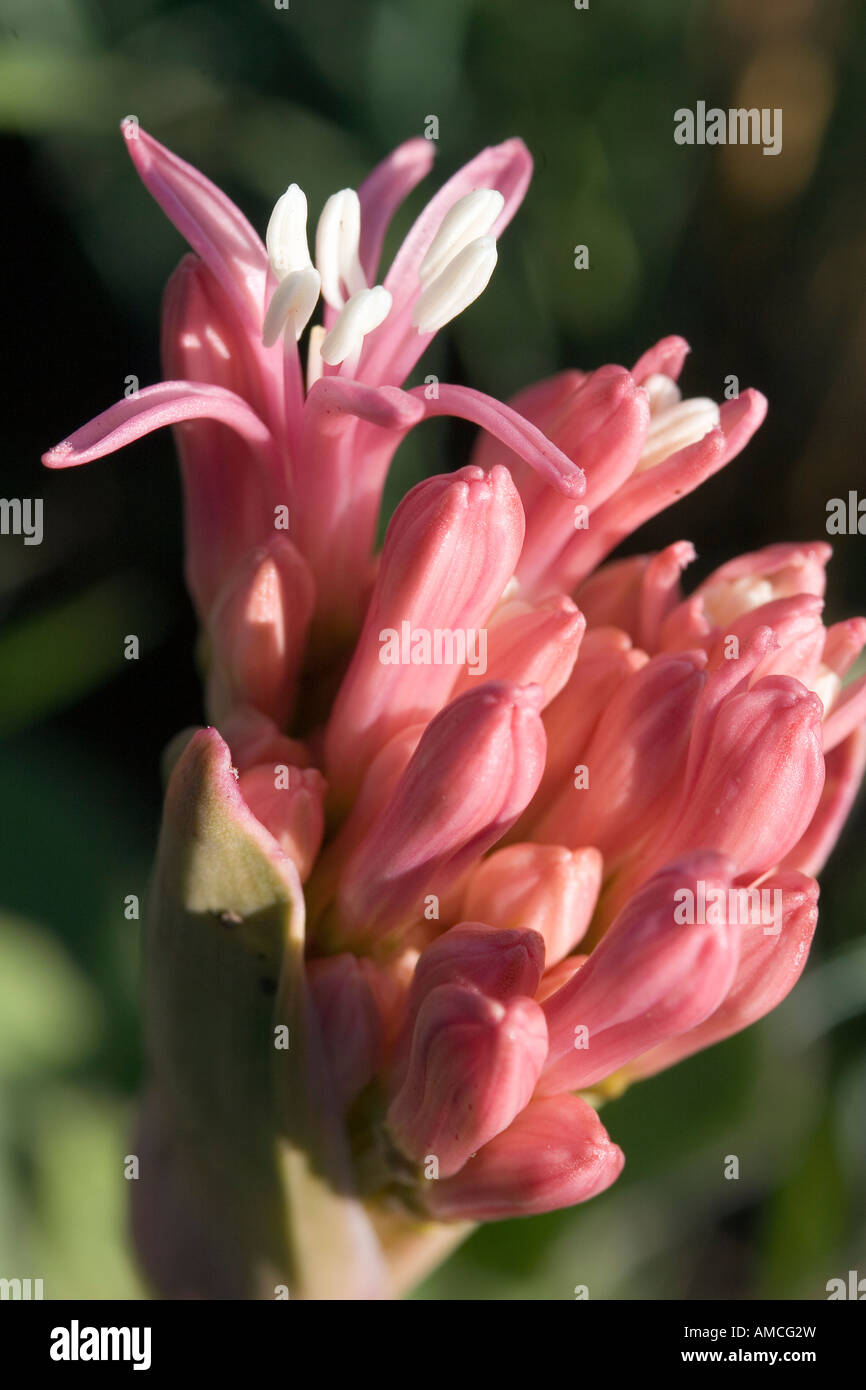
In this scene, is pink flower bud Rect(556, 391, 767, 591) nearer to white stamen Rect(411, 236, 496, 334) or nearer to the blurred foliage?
white stamen Rect(411, 236, 496, 334)

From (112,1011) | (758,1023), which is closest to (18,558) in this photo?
(112,1011)

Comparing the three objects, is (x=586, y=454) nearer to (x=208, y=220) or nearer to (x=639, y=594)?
(x=639, y=594)

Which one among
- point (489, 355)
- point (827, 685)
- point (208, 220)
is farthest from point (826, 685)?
point (489, 355)

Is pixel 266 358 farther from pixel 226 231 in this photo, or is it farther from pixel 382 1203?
pixel 382 1203

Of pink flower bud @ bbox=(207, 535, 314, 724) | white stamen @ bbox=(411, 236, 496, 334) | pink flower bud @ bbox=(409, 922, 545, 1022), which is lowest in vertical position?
pink flower bud @ bbox=(409, 922, 545, 1022)

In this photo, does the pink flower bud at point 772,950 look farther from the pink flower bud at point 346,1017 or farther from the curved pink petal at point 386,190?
the curved pink petal at point 386,190

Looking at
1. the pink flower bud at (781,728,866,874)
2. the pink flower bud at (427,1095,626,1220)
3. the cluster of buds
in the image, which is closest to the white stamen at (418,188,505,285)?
the cluster of buds
